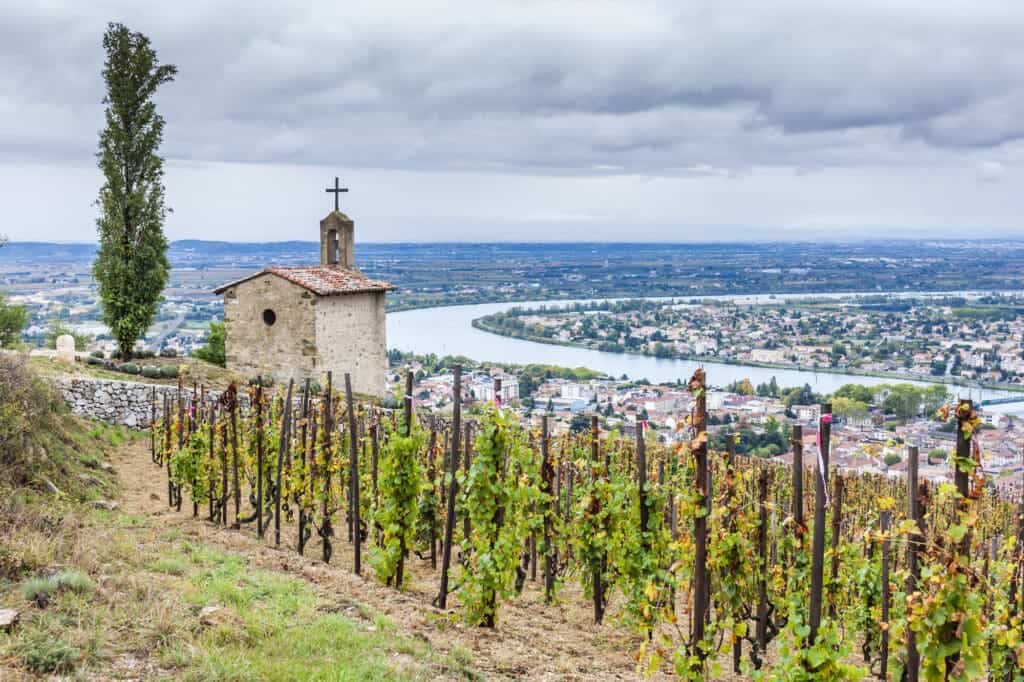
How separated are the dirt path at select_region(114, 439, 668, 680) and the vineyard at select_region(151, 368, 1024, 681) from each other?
181mm

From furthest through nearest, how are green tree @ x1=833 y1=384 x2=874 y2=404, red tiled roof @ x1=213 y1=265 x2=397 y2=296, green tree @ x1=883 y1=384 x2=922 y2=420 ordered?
green tree @ x1=833 y1=384 x2=874 y2=404, green tree @ x1=883 y1=384 x2=922 y2=420, red tiled roof @ x1=213 y1=265 x2=397 y2=296

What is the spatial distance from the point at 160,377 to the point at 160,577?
16274mm

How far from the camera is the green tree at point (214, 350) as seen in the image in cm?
2792

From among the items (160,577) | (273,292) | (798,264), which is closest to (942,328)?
(273,292)

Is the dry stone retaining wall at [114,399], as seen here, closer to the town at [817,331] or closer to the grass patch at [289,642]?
the grass patch at [289,642]

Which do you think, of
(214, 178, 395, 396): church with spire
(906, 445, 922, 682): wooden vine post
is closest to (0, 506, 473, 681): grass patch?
(906, 445, 922, 682): wooden vine post

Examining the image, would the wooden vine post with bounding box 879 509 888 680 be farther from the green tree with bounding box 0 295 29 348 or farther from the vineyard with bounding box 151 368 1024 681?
the green tree with bounding box 0 295 29 348

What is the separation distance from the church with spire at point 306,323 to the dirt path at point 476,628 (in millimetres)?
12368

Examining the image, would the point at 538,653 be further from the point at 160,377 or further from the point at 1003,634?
the point at 160,377

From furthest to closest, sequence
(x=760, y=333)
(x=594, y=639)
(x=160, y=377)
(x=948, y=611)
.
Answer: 1. (x=760, y=333)
2. (x=160, y=377)
3. (x=594, y=639)
4. (x=948, y=611)

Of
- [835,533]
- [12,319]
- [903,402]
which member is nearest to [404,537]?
[835,533]

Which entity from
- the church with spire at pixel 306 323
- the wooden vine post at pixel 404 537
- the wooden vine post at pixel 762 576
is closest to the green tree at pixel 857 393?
the church with spire at pixel 306 323

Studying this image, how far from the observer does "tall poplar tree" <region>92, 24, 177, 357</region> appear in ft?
76.6

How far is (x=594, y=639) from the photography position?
8.51m
